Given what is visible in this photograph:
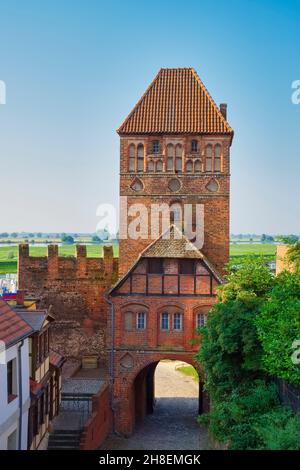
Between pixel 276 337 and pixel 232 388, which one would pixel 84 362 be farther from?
pixel 276 337

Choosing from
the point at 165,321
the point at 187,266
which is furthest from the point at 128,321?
the point at 187,266

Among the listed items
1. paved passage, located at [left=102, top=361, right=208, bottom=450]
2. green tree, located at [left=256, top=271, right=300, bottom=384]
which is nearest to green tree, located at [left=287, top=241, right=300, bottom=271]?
green tree, located at [left=256, top=271, right=300, bottom=384]

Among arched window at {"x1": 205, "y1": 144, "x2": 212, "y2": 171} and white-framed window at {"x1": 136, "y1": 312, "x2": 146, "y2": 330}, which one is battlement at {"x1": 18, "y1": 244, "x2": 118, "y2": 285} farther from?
arched window at {"x1": 205, "y1": 144, "x2": 212, "y2": 171}

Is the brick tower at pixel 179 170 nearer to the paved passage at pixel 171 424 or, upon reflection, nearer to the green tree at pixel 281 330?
the paved passage at pixel 171 424

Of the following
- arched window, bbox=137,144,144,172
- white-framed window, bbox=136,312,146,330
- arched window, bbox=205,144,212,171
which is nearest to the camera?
white-framed window, bbox=136,312,146,330

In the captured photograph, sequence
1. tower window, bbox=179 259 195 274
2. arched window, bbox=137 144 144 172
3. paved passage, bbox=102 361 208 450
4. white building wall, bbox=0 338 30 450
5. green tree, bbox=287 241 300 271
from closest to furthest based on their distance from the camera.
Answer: white building wall, bbox=0 338 30 450 → green tree, bbox=287 241 300 271 → paved passage, bbox=102 361 208 450 → tower window, bbox=179 259 195 274 → arched window, bbox=137 144 144 172

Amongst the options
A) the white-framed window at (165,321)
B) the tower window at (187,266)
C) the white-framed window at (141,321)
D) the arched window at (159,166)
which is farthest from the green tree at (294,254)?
the arched window at (159,166)
